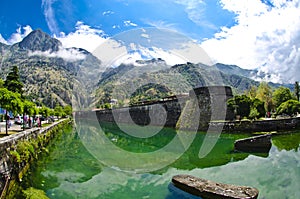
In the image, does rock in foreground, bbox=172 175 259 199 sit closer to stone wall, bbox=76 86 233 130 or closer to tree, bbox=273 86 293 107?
stone wall, bbox=76 86 233 130

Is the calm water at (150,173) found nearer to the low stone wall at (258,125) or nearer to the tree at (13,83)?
the low stone wall at (258,125)

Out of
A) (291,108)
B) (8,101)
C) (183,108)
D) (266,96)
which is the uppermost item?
(266,96)

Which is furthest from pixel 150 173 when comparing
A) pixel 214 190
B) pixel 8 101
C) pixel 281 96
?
pixel 281 96

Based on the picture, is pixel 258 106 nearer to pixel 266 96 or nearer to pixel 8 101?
pixel 266 96

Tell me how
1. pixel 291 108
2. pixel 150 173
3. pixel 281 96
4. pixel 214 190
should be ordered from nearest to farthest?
1. pixel 214 190
2. pixel 150 173
3. pixel 291 108
4. pixel 281 96

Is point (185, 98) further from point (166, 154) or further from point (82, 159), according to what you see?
point (82, 159)

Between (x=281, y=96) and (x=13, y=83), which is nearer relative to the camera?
(x=13, y=83)

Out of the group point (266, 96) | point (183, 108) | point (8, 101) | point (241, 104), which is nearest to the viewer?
point (8, 101)

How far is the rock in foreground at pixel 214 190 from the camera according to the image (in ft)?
34.7

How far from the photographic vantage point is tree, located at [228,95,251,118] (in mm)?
39875

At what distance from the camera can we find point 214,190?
11094 millimetres

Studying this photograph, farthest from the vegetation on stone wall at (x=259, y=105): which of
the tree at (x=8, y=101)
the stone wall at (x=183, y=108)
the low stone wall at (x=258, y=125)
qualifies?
the tree at (x=8, y=101)

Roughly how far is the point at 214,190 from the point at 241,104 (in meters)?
31.0

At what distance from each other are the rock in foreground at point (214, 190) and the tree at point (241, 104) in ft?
97.6
